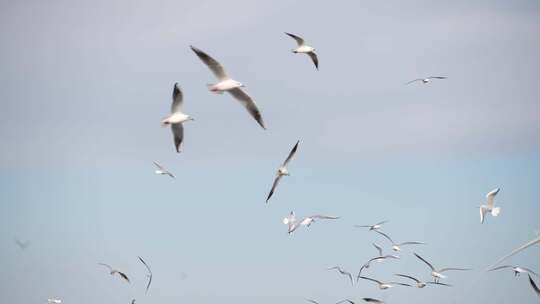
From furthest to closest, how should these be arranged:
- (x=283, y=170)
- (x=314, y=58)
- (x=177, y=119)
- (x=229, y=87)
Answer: (x=314, y=58) → (x=283, y=170) → (x=177, y=119) → (x=229, y=87)

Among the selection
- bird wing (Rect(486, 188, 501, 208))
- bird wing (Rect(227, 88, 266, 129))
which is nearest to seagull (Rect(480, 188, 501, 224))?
bird wing (Rect(486, 188, 501, 208))

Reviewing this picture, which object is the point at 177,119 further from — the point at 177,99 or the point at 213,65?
the point at 213,65

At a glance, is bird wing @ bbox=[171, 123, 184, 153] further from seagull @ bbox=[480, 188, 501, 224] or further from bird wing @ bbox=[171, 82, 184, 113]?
seagull @ bbox=[480, 188, 501, 224]

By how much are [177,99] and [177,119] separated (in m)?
0.75

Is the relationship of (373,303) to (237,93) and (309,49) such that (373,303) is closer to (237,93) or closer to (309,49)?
(309,49)

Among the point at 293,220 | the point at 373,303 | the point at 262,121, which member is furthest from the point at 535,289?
the point at 293,220

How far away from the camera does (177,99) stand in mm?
20734

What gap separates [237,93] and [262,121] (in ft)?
4.33

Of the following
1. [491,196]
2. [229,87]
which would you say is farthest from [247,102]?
[491,196]

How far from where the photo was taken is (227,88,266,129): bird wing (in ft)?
63.5

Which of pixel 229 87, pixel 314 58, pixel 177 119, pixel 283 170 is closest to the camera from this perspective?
pixel 229 87

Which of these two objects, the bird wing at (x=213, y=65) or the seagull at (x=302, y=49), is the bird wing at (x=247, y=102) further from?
the seagull at (x=302, y=49)

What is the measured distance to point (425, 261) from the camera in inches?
1332

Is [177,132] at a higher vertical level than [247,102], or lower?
lower
